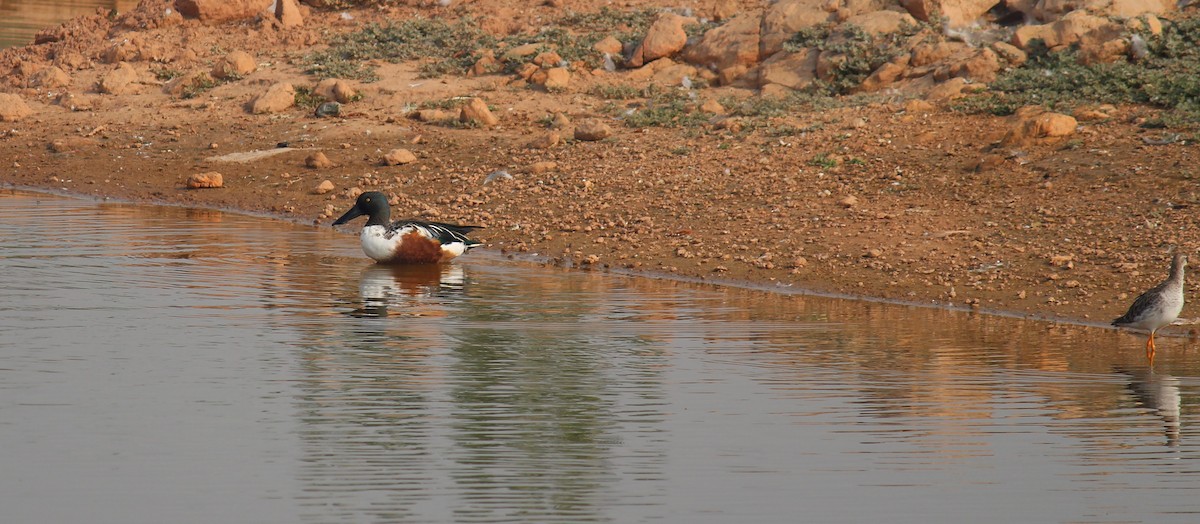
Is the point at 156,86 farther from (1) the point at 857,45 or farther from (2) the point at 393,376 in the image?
(2) the point at 393,376

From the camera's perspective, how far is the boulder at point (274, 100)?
58.1ft

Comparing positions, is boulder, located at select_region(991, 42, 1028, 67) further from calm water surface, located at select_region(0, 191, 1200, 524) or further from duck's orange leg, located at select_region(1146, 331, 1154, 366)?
duck's orange leg, located at select_region(1146, 331, 1154, 366)

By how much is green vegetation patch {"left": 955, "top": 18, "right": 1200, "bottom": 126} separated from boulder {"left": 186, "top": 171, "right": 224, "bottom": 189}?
720 cm

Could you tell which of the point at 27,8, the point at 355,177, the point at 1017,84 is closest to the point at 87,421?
the point at 355,177

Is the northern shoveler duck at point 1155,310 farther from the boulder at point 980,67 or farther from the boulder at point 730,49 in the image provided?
the boulder at point 730,49

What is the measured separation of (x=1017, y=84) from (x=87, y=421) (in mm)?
10284

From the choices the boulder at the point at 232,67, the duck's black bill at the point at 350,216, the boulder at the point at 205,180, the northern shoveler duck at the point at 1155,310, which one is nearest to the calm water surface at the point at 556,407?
the northern shoveler duck at the point at 1155,310

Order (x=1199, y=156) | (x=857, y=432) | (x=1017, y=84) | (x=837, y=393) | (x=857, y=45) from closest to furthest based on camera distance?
(x=857, y=432)
(x=837, y=393)
(x=1199, y=156)
(x=1017, y=84)
(x=857, y=45)

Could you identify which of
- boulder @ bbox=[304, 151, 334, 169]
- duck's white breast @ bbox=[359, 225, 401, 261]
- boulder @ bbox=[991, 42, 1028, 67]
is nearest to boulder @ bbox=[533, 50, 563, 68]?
boulder @ bbox=[304, 151, 334, 169]

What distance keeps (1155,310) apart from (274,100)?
11.4 meters

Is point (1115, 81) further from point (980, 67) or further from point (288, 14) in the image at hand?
point (288, 14)

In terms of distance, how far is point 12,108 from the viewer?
728 inches

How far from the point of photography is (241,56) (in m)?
19.2

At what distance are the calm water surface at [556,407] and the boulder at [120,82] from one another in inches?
323
